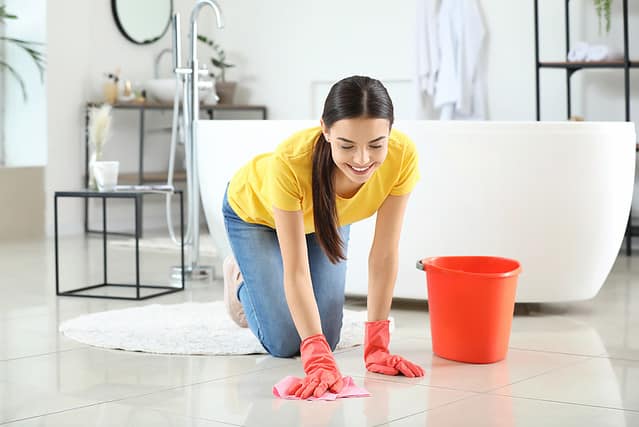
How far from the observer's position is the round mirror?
665 cm

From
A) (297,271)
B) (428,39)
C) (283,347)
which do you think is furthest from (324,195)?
(428,39)

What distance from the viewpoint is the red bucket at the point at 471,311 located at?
8.90 feet

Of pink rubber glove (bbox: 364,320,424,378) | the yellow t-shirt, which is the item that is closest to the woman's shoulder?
the yellow t-shirt

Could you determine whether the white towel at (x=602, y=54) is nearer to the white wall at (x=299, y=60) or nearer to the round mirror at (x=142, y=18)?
the white wall at (x=299, y=60)

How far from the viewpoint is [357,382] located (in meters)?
2.51

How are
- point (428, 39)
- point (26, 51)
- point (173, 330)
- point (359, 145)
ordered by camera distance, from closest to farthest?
point (359, 145)
point (173, 330)
point (428, 39)
point (26, 51)

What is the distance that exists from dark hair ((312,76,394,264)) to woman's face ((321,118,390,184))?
0.02m

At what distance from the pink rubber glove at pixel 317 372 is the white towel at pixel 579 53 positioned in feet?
11.3

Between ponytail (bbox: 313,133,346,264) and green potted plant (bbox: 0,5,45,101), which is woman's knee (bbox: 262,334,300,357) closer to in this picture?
ponytail (bbox: 313,133,346,264)

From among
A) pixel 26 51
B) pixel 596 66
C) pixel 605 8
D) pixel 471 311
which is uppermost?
pixel 605 8

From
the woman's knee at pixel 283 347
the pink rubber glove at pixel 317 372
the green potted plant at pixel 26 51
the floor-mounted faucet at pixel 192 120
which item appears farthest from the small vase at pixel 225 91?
the pink rubber glove at pixel 317 372

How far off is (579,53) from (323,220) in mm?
3348

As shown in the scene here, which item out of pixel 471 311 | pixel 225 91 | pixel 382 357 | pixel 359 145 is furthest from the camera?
pixel 225 91

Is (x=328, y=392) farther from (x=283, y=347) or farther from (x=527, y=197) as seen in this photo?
(x=527, y=197)
